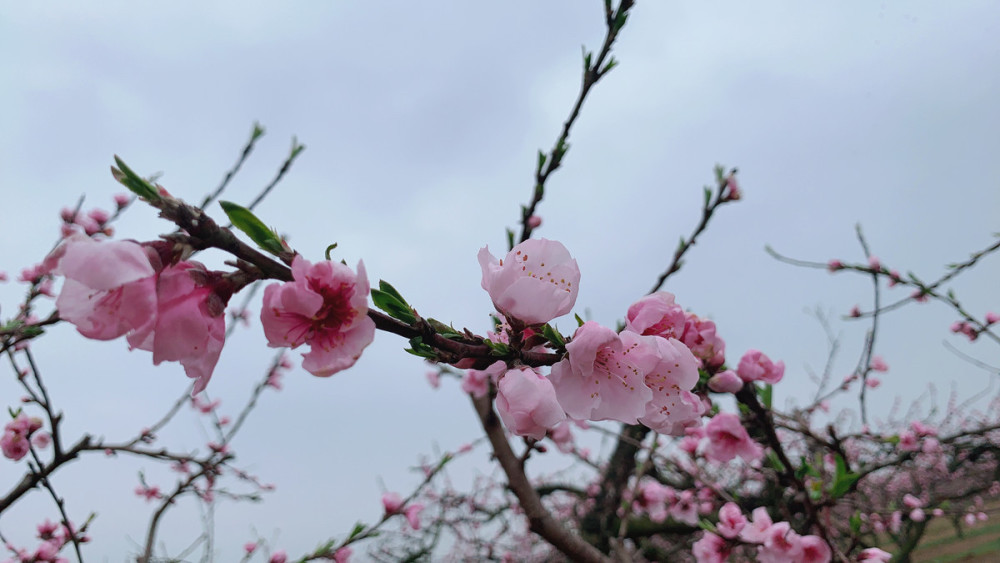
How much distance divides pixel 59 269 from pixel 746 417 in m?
1.76

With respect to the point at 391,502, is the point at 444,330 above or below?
below

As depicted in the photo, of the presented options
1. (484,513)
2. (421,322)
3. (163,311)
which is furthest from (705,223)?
(484,513)

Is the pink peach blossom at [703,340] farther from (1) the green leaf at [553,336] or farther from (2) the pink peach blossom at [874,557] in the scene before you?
(2) the pink peach blossom at [874,557]

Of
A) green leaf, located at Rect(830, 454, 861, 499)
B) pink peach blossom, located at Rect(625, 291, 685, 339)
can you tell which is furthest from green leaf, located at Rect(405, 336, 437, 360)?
green leaf, located at Rect(830, 454, 861, 499)

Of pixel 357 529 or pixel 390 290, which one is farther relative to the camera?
pixel 357 529

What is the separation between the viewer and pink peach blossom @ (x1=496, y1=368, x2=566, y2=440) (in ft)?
2.33

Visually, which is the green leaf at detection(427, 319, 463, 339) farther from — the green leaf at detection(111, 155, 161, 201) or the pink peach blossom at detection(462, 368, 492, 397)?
the pink peach blossom at detection(462, 368, 492, 397)

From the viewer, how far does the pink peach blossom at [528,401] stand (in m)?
0.71

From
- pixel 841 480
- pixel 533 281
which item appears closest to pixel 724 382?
pixel 841 480

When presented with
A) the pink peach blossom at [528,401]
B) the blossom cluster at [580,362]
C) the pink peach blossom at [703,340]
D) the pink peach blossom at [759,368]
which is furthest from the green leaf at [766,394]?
the pink peach blossom at [528,401]

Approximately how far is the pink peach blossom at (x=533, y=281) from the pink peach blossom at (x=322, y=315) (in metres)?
0.21

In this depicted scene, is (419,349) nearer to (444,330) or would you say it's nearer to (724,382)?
(444,330)

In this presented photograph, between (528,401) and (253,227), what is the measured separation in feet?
1.37

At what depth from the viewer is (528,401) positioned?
71 centimetres
